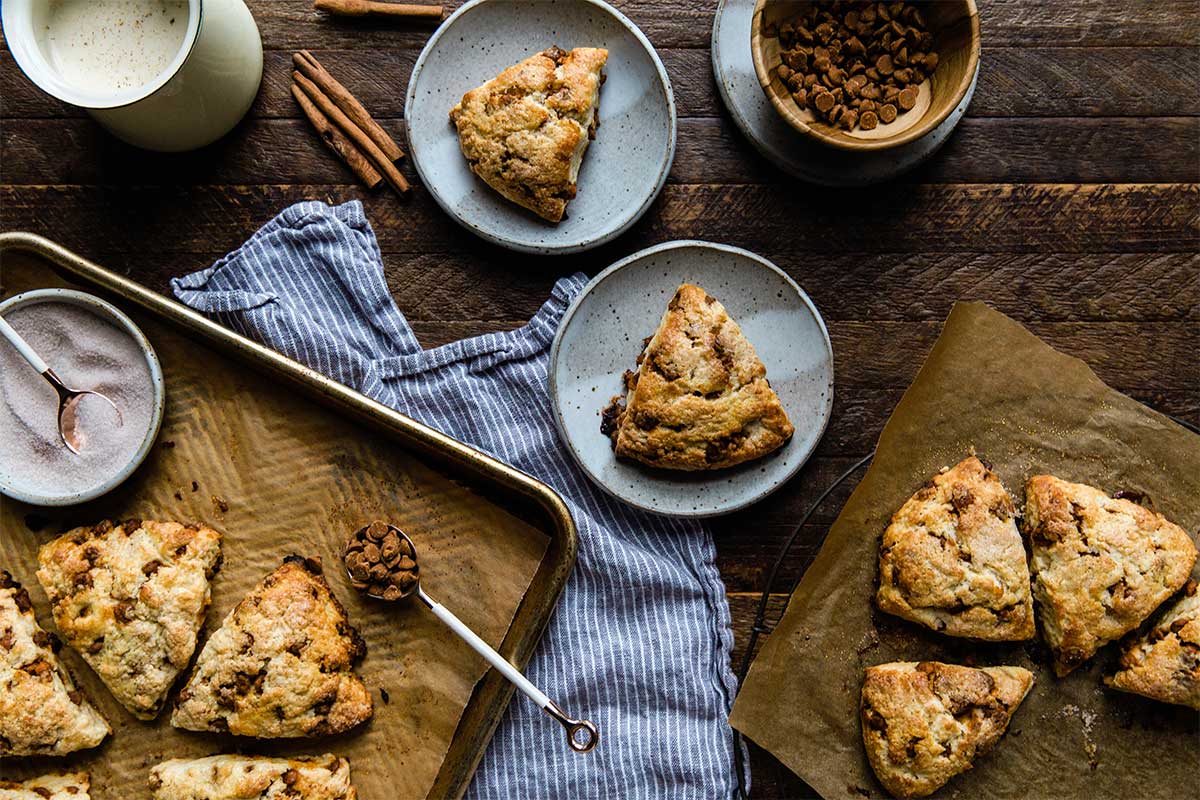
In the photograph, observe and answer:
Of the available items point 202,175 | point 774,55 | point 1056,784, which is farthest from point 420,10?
point 1056,784

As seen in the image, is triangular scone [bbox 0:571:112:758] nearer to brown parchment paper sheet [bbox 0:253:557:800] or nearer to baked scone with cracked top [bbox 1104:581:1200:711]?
brown parchment paper sheet [bbox 0:253:557:800]

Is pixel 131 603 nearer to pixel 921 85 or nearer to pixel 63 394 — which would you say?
pixel 63 394

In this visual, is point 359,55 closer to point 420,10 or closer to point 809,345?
point 420,10

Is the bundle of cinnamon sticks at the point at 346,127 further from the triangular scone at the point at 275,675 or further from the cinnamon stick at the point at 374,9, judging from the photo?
the triangular scone at the point at 275,675

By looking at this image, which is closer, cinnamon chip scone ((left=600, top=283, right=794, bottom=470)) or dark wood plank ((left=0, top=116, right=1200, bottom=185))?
cinnamon chip scone ((left=600, top=283, right=794, bottom=470))

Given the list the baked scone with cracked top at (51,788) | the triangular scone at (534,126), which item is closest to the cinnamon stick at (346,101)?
the triangular scone at (534,126)

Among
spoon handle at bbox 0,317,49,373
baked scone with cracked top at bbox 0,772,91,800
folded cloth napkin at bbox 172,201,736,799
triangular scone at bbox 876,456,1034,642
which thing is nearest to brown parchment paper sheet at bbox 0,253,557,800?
baked scone with cracked top at bbox 0,772,91,800

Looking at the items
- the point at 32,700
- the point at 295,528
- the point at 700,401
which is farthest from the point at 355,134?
the point at 32,700
